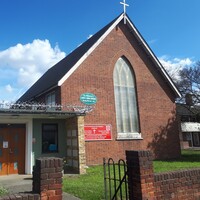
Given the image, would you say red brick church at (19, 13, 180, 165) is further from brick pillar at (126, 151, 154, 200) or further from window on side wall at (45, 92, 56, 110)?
brick pillar at (126, 151, 154, 200)

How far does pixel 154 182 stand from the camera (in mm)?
6102

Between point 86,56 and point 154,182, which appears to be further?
point 86,56

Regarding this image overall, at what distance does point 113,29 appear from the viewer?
792 inches

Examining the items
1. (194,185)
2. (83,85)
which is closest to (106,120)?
(83,85)

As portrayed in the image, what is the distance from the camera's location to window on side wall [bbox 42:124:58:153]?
15.4m

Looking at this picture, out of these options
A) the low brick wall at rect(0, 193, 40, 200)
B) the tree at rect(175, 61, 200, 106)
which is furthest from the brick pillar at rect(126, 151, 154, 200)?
the tree at rect(175, 61, 200, 106)

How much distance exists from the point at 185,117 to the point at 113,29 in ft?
99.7

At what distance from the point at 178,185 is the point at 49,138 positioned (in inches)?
405

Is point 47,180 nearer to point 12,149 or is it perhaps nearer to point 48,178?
point 48,178

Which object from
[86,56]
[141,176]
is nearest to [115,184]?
[141,176]

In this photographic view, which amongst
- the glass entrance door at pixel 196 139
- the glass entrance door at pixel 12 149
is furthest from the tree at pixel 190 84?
the glass entrance door at pixel 12 149

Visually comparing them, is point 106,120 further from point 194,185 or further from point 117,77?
point 194,185

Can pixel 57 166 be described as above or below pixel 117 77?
below

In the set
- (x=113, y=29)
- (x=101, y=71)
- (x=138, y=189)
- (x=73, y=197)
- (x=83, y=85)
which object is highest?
(x=113, y=29)
